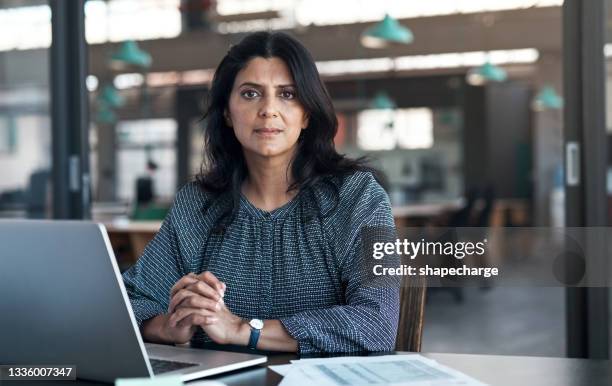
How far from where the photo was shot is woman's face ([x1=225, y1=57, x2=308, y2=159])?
1.92 meters

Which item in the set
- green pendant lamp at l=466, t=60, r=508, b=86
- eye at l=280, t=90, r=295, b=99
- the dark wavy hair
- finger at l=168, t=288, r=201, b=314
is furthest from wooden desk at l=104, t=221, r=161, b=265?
green pendant lamp at l=466, t=60, r=508, b=86

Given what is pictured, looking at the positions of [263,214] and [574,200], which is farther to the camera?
[574,200]

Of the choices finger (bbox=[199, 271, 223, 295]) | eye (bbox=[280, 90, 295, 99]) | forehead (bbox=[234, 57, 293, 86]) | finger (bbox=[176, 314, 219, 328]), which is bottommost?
finger (bbox=[176, 314, 219, 328])

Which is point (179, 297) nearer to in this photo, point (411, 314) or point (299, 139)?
point (411, 314)

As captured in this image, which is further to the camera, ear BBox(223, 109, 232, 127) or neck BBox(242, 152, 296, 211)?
ear BBox(223, 109, 232, 127)

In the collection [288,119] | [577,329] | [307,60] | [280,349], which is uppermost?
[307,60]

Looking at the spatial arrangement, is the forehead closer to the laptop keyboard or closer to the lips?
the lips

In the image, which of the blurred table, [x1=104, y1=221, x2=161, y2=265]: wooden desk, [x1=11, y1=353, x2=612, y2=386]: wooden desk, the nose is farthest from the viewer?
the blurred table

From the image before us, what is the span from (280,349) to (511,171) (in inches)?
564

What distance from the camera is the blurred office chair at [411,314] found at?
1.76 metres

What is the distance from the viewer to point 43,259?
1.14 metres

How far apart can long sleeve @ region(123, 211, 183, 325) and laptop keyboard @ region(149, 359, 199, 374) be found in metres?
0.42

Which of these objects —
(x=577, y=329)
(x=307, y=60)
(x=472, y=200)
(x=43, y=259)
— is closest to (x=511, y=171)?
(x=472, y=200)

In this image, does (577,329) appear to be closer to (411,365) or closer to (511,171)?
(411,365)
